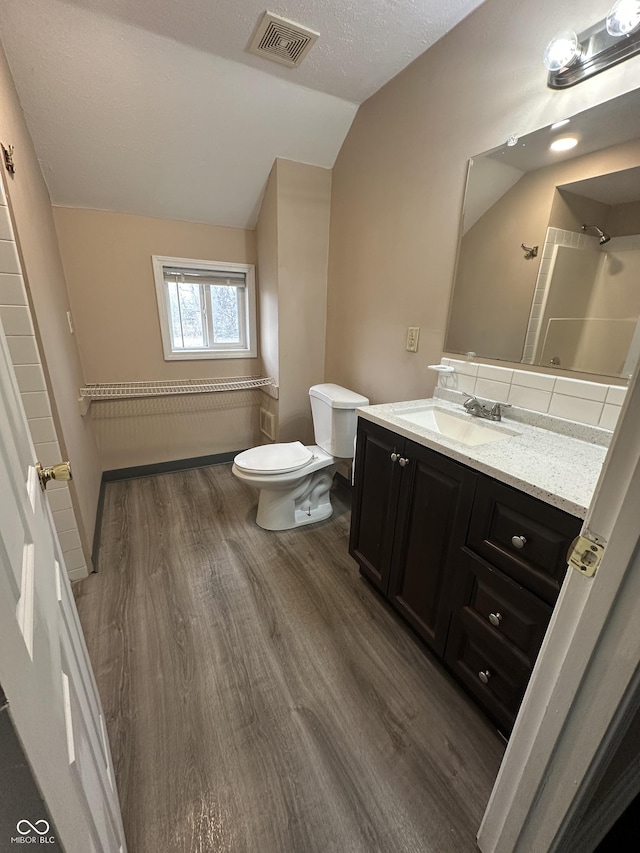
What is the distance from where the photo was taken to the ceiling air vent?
141 centimetres

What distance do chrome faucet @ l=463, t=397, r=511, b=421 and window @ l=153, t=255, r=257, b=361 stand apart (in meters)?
1.93

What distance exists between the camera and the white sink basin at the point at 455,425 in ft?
4.49

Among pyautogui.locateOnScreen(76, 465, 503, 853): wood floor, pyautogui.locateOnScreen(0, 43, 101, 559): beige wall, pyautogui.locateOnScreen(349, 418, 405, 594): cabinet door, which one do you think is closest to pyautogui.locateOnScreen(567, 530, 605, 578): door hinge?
pyautogui.locateOnScreen(349, 418, 405, 594): cabinet door

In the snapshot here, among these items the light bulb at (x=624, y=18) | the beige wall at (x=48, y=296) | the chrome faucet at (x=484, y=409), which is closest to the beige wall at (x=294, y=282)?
the beige wall at (x=48, y=296)

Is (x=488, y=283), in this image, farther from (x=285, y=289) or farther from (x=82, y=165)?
(x=82, y=165)

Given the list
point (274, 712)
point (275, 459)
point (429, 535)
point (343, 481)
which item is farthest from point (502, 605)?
point (343, 481)

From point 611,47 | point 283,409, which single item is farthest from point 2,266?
point 611,47

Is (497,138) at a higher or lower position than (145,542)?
higher

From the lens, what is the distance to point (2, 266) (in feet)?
4.01

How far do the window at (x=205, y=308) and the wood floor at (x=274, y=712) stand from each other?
1.58 meters

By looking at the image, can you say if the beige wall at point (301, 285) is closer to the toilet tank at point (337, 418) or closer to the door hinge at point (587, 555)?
the toilet tank at point (337, 418)

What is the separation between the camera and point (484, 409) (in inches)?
57.3

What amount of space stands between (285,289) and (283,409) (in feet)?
2.75

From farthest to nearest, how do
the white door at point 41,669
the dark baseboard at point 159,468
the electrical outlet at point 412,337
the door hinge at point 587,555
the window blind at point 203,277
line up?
the dark baseboard at point 159,468, the window blind at point 203,277, the electrical outlet at point 412,337, the door hinge at point 587,555, the white door at point 41,669
